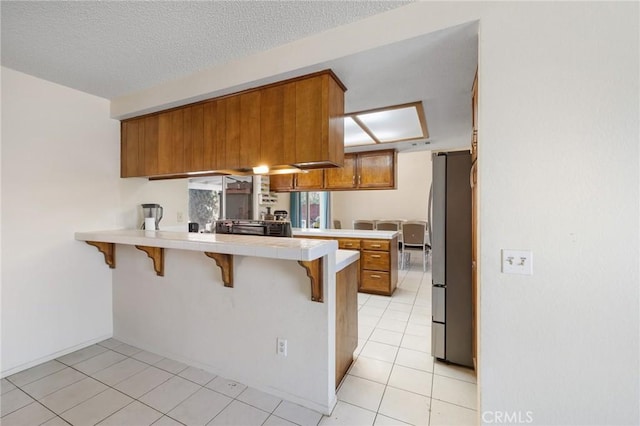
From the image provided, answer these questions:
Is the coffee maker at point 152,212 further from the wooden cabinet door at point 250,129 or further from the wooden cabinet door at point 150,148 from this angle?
the wooden cabinet door at point 250,129

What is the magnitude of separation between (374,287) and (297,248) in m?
2.81

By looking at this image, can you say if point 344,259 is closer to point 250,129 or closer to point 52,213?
point 250,129

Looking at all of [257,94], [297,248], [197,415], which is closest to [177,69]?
[257,94]

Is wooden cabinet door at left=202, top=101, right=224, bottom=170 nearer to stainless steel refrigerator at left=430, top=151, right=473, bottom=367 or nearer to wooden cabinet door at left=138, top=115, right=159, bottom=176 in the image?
wooden cabinet door at left=138, top=115, right=159, bottom=176

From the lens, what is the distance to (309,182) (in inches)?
181

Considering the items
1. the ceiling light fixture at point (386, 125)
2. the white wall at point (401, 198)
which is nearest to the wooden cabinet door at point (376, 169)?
the ceiling light fixture at point (386, 125)

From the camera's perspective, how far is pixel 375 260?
3951mm

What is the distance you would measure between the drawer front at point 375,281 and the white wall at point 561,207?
2.61 m

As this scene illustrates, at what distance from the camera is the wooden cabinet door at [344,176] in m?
4.34

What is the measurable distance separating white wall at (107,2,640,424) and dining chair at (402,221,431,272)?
4.33 metres

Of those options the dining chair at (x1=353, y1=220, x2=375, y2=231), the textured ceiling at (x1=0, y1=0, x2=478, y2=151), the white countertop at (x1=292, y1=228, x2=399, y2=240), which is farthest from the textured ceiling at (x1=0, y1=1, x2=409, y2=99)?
the dining chair at (x1=353, y1=220, x2=375, y2=231)

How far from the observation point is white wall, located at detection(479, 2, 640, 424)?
3.66 ft

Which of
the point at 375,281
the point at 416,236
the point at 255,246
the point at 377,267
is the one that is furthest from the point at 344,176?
the point at 255,246

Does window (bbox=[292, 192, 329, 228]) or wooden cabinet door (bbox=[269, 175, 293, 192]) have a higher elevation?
wooden cabinet door (bbox=[269, 175, 293, 192])
